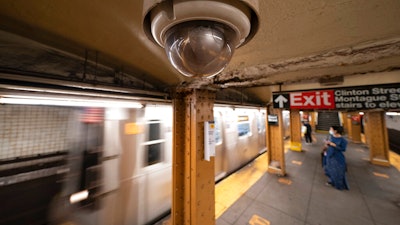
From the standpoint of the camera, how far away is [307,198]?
4316 mm

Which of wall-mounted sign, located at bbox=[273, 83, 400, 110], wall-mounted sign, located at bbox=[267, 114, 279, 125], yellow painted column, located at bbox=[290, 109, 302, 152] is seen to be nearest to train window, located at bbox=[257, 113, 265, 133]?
yellow painted column, located at bbox=[290, 109, 302, 152]

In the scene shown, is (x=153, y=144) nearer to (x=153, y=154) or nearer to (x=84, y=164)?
(x=153, y=154)

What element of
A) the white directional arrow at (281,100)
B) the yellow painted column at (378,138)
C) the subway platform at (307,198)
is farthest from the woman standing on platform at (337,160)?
the yellow painted column at (378,138)

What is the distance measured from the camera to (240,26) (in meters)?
0.51

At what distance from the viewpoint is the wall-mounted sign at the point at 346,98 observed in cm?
214

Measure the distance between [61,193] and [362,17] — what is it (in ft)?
12.2

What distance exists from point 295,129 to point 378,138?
3.28 m

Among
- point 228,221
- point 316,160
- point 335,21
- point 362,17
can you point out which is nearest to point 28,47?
point 335,21

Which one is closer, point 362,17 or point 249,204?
point 362,17

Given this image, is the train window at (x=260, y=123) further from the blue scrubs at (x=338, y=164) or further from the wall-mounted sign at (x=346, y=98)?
the wall-mounted sign at (x=346, y=98)

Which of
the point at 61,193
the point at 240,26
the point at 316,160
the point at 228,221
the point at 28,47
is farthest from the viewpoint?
the point at 316,160

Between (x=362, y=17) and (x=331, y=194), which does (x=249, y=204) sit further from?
(x=362, y=17)

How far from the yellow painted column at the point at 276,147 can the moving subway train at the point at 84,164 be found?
443 centimetres

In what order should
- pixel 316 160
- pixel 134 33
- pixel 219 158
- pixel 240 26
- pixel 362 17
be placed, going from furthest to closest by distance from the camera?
pixel 316 160, pixel 219 158, pixel 134 33, pixel 362 17, pixel 240 26
